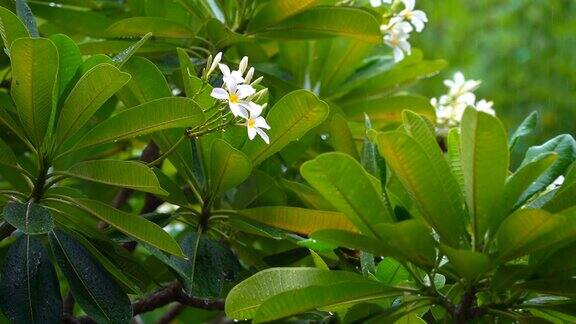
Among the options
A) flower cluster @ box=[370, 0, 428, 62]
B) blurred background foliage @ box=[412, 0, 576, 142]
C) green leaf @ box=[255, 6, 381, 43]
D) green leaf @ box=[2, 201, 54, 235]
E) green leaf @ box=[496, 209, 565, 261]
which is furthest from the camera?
blurred background foliage @ box=[412, 0, 576, 142]

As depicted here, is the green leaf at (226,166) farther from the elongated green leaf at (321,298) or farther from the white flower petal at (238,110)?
the elongated green leaf at (321,298)

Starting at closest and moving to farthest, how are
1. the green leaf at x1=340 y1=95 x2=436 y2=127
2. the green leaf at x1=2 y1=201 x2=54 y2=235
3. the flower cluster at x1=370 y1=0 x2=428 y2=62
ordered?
the green leaf at x1=2 y1=201 x2=54 y2=235 → the flower cluster at x1=370 y1=0 x2=428 y2=62 → the green leaf at x1=340 y1=95 x2=436 y2=127

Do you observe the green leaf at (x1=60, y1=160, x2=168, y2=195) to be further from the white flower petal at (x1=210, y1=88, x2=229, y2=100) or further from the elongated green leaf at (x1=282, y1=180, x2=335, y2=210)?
the elongated green leaf at (x1=282, y1=180, x2=335, y2=210)

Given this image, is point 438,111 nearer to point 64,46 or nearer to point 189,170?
point 189,170

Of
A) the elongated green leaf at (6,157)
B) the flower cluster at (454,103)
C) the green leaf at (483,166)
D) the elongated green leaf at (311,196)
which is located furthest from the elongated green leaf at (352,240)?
the flower cluster at (454,103)

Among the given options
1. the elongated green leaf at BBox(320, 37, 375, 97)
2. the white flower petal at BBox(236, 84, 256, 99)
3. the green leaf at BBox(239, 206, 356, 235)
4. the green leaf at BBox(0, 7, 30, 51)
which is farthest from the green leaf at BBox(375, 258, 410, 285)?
the elongated green leaf at BBox(320, 37, 375, 97)

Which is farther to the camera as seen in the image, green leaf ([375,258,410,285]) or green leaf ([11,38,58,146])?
green leaf ([375,258,410,285])
